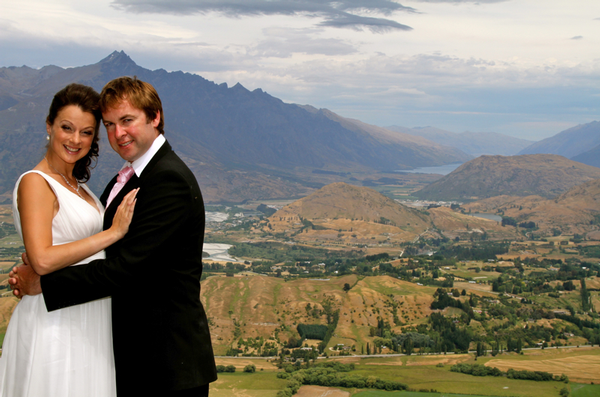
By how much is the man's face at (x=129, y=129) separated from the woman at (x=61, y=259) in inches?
14.6

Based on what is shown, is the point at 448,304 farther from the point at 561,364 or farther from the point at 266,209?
the point at 266,209

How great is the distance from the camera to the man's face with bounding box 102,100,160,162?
140 inches

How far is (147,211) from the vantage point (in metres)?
3.42

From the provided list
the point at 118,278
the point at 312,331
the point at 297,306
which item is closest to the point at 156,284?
the point at 118,278

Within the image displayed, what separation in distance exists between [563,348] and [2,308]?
59.4 meters

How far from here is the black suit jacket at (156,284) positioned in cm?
339

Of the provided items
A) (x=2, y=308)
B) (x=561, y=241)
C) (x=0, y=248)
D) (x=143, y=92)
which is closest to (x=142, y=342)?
A: (x=143, y=92)

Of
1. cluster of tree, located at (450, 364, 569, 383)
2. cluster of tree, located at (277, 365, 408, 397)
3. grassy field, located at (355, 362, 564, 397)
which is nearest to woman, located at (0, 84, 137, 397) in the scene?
cluster of tree, located at (277, 365, 408, 397)

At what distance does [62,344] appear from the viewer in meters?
3.67

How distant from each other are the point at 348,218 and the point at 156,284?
498 ft

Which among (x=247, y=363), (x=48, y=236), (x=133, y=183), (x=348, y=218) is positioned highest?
(x=133, y=183)

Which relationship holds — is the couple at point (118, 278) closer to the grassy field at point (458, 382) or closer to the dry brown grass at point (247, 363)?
the grassy field at point (458, 382)

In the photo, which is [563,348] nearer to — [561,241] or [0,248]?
[561,241]

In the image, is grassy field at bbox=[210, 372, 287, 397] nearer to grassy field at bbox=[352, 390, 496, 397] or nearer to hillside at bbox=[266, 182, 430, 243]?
grassy field at bbox=[352, 390, 496, 397]
